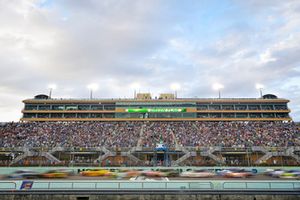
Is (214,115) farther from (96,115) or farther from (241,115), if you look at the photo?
(96,115)

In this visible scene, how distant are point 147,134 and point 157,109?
17.6 meters

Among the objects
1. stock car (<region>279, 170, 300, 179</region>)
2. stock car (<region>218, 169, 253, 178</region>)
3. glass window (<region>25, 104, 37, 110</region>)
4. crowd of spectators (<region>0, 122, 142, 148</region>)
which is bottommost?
stock car (<region>218, 169, 253, 178</region>)

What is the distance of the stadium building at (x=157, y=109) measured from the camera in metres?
78.3

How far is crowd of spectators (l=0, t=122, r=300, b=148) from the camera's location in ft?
186

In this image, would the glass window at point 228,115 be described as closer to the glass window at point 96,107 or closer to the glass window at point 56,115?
the glass window at point 96,107

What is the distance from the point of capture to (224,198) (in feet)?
61.0

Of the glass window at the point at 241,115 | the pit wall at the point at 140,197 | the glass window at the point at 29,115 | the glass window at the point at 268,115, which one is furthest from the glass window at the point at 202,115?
the glass window at the point at 29,115

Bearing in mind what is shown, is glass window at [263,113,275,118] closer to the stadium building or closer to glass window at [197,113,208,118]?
the stadium building

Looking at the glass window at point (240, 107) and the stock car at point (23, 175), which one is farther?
the glass window at point (240, 107)

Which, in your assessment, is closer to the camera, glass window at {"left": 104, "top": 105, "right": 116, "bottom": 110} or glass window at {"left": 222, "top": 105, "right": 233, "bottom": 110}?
glass window at {"left": 222, "top": 105, "right": 233, "bottom": 110}

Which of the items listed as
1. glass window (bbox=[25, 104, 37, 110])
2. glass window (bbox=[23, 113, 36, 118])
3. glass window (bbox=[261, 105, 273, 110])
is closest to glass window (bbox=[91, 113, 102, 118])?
glass window (bbox=[23, 113, 36, 118])

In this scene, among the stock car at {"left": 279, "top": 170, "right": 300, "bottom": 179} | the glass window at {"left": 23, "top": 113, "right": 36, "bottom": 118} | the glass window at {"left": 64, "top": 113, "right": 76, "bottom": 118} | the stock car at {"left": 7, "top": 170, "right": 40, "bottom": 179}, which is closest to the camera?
the stock car at {"left": 7, "top": 170, "right": 40, "bottom": 179}

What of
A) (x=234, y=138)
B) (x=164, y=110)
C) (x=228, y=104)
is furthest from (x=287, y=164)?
(x=164, y=110)

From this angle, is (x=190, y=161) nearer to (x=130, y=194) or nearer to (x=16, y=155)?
(x=130, y=194)
